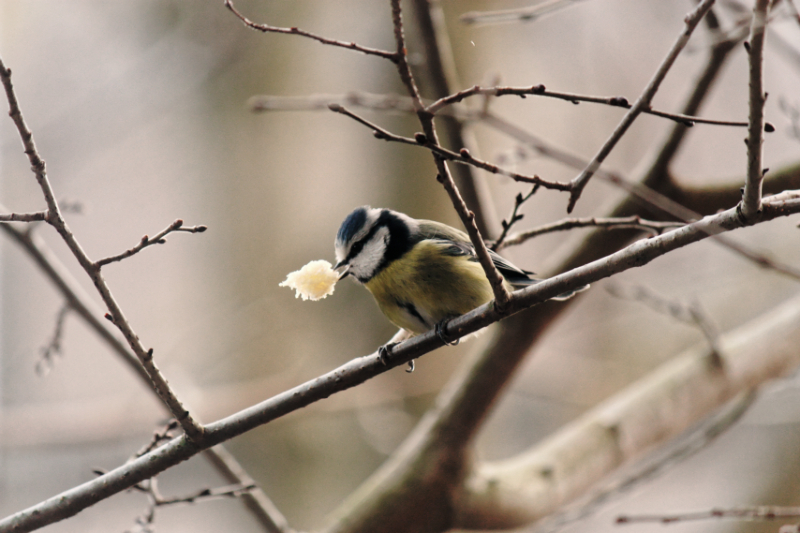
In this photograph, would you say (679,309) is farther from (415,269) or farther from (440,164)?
(440,164)

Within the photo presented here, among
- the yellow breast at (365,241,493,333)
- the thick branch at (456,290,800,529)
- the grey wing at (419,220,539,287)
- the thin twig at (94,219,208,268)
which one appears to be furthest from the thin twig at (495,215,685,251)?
the thick branch at (456,290,800,529)

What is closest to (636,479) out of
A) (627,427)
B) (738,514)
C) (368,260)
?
(627,427)

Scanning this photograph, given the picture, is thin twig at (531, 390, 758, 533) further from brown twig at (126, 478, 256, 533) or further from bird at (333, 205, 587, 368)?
brown twig at (126, 478, 256, 533)

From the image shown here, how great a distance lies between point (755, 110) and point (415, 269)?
114 cm

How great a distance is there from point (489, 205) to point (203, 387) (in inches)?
126

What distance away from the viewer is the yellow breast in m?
1.88

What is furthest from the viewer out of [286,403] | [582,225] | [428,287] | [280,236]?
[280,236]

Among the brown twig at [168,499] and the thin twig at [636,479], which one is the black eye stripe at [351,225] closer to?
the brown twig at [168,499]

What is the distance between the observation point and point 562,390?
14.6 ft

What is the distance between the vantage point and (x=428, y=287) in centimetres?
189

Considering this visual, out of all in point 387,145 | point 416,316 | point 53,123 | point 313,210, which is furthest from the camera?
point 313,210

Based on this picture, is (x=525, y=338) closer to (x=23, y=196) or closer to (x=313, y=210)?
(x=313, y=210)

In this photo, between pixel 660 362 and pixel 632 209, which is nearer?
pixel 632 209

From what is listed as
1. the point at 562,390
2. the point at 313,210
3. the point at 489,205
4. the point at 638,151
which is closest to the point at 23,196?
the point at 313,210
